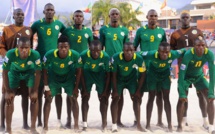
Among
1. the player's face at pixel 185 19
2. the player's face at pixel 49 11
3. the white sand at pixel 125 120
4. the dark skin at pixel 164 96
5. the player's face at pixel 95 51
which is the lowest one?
the white sand at pixel 125 120

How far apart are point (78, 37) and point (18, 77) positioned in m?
1.48

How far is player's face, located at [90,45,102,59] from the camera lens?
17.6 ft

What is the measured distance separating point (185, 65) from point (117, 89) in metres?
1.39

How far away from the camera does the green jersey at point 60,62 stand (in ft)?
17.4

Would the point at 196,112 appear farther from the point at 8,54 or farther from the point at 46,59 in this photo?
the point at 8,54

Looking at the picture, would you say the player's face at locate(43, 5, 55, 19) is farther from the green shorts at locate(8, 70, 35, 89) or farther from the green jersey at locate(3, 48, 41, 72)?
the green shorts at locate(8, 70, 35, 89)

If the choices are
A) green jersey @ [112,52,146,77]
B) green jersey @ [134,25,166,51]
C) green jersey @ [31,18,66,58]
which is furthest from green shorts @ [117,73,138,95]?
green jersey @ [31,18,66,58]

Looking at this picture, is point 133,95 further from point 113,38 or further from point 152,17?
point 152,17

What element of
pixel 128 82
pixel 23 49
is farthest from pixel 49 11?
pixel 128 82

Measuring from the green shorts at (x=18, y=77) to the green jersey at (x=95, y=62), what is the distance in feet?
3.35

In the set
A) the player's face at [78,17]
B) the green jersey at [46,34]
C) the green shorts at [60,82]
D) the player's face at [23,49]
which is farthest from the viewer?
the player's face at [78,17]

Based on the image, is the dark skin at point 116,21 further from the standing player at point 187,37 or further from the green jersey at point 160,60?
the standing player at point 187,37

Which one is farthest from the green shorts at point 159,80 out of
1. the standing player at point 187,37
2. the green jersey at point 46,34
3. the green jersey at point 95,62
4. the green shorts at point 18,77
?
the green shorts at point 18,77

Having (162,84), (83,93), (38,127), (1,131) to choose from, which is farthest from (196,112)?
(1,131)
